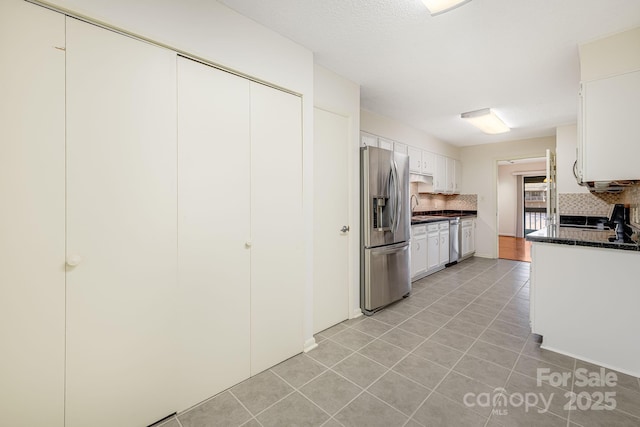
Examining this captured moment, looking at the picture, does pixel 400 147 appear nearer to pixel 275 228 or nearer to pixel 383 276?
pixel 383 276

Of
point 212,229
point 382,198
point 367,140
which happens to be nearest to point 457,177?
point 367,140

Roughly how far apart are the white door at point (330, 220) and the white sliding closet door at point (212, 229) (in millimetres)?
861

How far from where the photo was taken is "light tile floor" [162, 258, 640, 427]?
1.55 meters

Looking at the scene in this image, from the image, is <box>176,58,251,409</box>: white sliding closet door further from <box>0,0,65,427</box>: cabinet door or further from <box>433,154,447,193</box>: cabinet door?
<box>433,154,447,193</box>: cabinet door

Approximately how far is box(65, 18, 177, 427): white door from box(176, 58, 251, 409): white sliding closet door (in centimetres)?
8

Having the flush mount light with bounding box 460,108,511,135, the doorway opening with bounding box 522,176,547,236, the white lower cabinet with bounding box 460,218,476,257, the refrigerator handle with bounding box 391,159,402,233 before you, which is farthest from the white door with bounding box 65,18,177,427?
the doorway opening with bounding box 522,176,547,236

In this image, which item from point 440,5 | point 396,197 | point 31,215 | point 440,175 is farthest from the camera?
point 440,175

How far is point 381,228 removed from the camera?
3102mm

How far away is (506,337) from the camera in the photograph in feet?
8.18

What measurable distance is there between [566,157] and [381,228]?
4162mm

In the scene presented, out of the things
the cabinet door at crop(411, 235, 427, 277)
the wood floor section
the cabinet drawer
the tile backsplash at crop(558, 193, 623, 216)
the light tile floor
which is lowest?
the light tile floor

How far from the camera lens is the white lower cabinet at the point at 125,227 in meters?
1.18


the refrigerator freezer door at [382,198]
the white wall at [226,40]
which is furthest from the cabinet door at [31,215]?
the refrigerator freezer door at [382,198]

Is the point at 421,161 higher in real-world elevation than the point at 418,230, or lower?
higher
